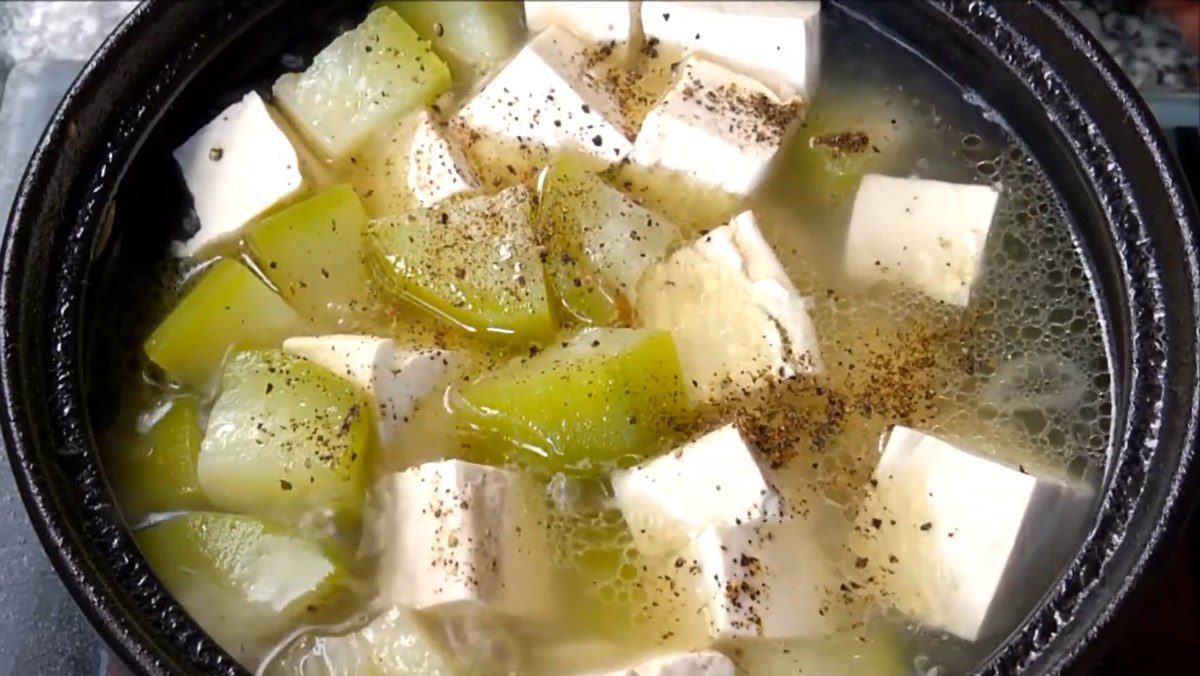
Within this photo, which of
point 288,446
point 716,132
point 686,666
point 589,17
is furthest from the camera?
point 589,17

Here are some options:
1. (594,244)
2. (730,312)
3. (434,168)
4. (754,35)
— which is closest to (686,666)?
(730,312)

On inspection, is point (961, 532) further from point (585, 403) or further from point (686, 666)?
point (585, 403)

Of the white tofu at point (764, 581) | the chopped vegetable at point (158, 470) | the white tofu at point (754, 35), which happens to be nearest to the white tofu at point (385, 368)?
the chopped vegetable at point (158, 470)

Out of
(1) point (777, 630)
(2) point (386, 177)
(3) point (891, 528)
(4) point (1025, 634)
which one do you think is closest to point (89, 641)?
(2) point (386, 177)

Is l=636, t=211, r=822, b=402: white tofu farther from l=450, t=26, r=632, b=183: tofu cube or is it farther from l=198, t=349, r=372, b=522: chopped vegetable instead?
l=198, t=349, r=372, b=522: chopped vegetable

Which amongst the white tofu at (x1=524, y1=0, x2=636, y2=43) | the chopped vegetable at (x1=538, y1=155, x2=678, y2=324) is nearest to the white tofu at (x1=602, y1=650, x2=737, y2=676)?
the chopped vegetable at (x1=538, y1=155, x2=678, y2=324)

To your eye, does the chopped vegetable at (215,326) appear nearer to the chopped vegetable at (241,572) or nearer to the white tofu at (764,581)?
the chopped vegetable at (241,572)
